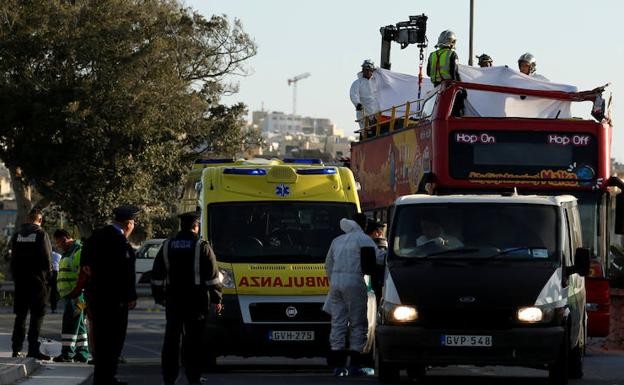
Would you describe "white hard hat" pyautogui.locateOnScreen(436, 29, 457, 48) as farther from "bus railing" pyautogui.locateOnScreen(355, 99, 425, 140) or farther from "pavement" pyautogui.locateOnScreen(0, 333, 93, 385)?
"pavement" pyautogui.locateOnScreen(0, 333, 93, 385)

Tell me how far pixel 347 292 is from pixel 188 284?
2.22 meters

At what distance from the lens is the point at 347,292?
59.0ft

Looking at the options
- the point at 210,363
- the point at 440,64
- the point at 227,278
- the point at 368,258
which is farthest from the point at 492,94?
the point at 368,258

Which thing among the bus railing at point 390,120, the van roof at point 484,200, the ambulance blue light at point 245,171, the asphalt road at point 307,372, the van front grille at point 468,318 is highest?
the bus railing at point 390,120

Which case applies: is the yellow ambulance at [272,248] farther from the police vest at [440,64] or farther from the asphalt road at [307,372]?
the police vest at [440,64]

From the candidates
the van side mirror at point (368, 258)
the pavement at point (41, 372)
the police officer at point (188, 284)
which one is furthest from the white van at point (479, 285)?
the pavement at point (41, 372)

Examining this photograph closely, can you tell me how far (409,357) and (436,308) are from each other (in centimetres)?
52

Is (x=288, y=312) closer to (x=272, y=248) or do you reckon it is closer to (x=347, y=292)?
(x=272, y=248)

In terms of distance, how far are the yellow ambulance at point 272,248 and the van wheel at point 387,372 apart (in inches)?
84.1

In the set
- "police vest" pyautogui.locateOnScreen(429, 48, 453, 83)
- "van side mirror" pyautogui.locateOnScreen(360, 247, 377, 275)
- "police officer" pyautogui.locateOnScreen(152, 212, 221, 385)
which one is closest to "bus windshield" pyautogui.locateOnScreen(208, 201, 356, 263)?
"van side mirror" pyautogui.locateOnScreen(360, 247, 377, 275)

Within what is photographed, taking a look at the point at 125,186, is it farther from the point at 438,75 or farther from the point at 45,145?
the point at 438,75

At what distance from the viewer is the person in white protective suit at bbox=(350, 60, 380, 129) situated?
94.5ft

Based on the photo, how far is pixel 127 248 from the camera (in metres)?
15.8

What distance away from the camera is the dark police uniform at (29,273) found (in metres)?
20.4
